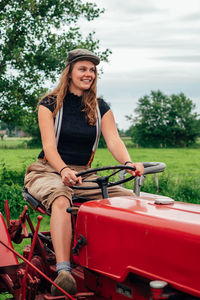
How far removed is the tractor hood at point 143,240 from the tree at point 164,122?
160 ft

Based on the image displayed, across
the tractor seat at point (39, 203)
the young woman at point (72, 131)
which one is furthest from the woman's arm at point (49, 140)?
the tractor seat at point (39, 203)

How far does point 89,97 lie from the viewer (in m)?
3.63

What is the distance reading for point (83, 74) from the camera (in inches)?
137

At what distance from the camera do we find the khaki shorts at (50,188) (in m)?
3.06

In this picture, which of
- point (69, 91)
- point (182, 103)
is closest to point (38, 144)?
point (182, 103)

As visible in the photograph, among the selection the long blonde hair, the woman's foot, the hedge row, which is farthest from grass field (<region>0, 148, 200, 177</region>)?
the woman's foot

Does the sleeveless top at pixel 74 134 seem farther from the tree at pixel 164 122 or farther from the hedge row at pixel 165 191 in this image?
the tree at pixel 164 122

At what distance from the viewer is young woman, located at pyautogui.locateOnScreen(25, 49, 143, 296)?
3260 millimetres

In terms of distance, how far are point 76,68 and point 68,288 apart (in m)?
1.61

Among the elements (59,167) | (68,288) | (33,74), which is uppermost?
(33,74)

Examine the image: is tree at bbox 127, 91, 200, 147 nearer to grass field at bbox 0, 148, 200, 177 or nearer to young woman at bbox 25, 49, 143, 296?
grass field at bbox 0, 148, 200, 177

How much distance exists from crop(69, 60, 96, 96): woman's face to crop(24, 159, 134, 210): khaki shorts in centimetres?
62

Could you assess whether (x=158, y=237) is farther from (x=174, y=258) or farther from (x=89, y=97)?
(x=89, y=97)

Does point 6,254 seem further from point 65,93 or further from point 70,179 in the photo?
point 65,93
